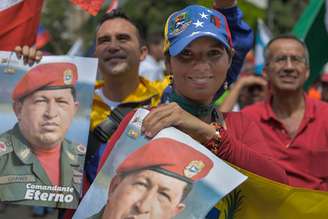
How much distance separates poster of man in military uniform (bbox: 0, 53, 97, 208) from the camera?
2885 millimetres

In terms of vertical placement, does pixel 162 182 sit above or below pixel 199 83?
below

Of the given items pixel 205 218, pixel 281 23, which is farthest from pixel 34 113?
pixel 281 23

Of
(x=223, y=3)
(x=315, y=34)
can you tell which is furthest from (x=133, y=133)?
(x=315, y=34)

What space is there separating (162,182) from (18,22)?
1615mm

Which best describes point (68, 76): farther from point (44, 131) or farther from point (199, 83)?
point (199, 83)

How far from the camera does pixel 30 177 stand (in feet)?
9.52

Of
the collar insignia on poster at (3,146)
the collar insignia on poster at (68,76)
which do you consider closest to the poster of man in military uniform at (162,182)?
the collar insignia on poster at (3,146)

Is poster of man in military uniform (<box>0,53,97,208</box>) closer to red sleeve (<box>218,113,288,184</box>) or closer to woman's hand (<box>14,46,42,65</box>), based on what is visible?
woman's hand (<box>14,46,42,65</box>)

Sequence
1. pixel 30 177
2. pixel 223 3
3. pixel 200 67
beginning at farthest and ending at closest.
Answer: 1. pixel 223 3
2. pixel 30 177
3. pixel 200 67

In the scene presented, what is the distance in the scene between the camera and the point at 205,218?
2430mm

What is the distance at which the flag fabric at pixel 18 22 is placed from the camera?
3.51 meters

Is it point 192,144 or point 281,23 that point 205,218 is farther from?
point 281,23

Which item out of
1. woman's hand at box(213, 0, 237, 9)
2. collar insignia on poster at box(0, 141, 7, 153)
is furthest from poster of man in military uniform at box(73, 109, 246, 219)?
woman's hand at box(213, 0, 237, 9)

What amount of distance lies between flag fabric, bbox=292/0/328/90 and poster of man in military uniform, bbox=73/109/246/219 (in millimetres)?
3696
